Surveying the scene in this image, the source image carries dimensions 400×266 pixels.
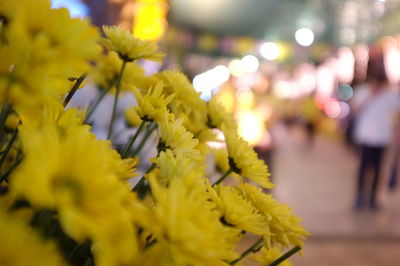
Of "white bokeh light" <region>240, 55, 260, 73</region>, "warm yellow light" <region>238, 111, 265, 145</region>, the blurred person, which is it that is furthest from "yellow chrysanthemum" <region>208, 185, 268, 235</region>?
"white bokeh light" <region>240, 55, 260, 73</region>

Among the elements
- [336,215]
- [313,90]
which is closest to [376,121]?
[336,215]

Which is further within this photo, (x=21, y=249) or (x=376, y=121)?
(x=376, y=121)

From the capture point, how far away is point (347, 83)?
1054 cm

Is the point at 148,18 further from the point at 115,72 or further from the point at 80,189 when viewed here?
the point at 80,189

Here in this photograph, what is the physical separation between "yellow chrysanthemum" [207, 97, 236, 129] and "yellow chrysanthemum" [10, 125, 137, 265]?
267mm

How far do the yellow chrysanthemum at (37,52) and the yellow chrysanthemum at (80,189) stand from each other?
32 millimetres

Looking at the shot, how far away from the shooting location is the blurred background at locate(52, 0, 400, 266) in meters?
3.05

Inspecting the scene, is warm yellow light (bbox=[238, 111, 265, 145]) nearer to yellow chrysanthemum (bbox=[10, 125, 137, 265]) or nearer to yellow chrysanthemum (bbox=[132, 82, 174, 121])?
yellow chrysanthemum (bbox=[132, 82, 174, 121])

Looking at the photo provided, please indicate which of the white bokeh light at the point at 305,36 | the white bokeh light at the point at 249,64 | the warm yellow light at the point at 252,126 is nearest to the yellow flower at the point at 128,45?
the warm yellow light at the point at 252,126

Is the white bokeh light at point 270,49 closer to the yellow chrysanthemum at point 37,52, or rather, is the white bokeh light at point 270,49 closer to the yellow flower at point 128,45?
the yellow flower at point 128,45

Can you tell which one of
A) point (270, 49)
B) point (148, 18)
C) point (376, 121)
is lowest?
point (376, 121)

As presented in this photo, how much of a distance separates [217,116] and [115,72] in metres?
0.15

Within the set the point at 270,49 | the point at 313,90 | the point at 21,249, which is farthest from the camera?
the point at 313,90

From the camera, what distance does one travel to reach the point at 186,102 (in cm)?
46
